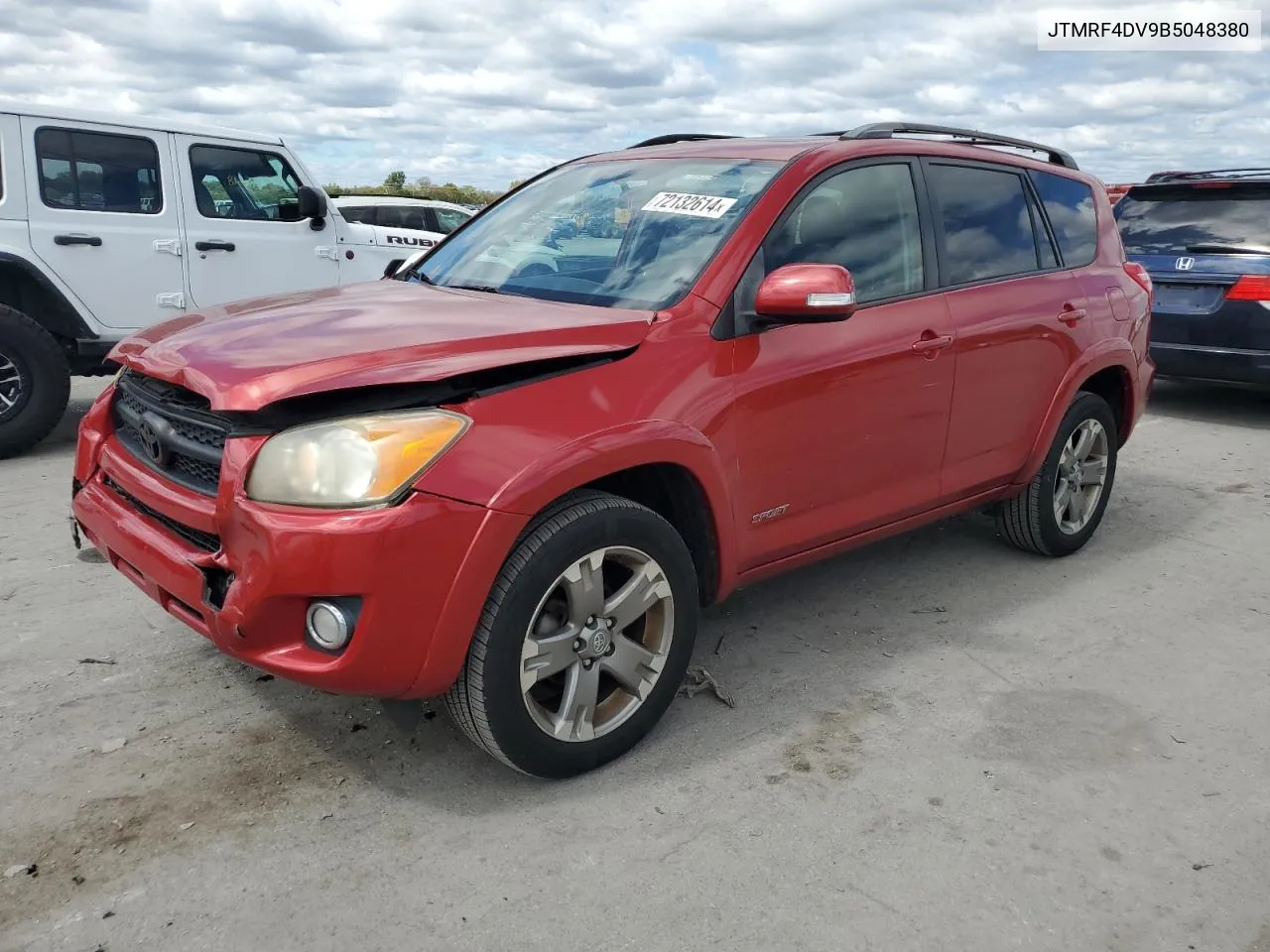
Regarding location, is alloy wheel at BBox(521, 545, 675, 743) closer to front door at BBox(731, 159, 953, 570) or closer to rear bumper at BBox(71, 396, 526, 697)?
rear bumper at BBox(71, 396, 526, 697)

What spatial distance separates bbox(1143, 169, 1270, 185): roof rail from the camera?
7.86m

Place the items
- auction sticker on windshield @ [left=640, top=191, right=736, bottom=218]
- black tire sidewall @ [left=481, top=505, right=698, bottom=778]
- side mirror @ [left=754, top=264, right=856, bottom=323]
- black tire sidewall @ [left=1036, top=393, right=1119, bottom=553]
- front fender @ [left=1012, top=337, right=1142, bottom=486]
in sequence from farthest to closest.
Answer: black tire sidewall @ [left=1036, top=393, right=1119, bottom=553] → front fender @ [left=1012, top=337, right=1142, bottom=486] → auction sticker on windshield @ [left=640, top=191, right=736, bottom=218] → side mirror @ [left=754, top=264, right=856, bottom=323] → black tire sidewall @ [left=481, top=505, right=698, bottom=778]

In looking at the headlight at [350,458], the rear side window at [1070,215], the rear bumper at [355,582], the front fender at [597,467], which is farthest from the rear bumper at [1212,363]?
the headlight at [350,458]

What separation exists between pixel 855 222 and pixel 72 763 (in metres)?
2.89

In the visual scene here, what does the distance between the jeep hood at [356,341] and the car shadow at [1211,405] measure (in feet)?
21.7

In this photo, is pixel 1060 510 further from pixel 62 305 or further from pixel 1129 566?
pixel 62 305

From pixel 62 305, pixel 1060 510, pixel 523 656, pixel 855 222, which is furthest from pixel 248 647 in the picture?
pixel 62 305

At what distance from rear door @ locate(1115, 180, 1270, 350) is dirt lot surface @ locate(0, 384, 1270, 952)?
3.96 meters

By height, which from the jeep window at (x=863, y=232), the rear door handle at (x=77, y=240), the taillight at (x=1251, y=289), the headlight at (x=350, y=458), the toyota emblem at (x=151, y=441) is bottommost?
the toyota emblem at (x=151, y=441)

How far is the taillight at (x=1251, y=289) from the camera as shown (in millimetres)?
7371

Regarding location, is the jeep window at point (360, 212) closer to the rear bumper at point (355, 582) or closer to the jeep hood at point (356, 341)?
the jeep hood at point (356, 341)

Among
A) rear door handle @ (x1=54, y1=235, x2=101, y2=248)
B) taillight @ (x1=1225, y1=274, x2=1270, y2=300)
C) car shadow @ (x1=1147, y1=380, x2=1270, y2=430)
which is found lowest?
car shadow @ (x1=1147, y1=380, x2=1270, y2=430)

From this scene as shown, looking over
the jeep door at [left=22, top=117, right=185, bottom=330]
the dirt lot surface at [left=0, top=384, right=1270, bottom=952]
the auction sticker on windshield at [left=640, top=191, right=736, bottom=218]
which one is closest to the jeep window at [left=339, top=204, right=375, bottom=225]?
the jeep door at [left=22, top=117, right=185, bottom=330]

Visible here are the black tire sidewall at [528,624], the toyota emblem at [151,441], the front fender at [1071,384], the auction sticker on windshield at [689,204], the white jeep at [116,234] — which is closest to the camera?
the black tire sidewall at [528,624]
